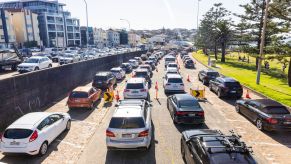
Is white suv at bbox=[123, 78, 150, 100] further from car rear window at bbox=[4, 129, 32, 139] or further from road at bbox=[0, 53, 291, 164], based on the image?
car rear window at bbox=[4, 129, 32, 139]

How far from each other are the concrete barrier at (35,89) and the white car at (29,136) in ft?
11.8

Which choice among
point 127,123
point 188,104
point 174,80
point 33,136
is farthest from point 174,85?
point 33,136

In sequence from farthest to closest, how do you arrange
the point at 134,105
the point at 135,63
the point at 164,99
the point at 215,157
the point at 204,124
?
the point at 135,63
the point at 164,99
the point at 204,124
the point at 134,105
the point at 215,157

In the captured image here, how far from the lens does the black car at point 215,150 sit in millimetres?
7246

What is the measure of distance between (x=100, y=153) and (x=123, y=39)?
15711 cm

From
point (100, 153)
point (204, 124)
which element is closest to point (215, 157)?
point (100, 153)

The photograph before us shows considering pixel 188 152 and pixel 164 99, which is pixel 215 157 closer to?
pixel 188 152

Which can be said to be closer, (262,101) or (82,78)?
(262,101)

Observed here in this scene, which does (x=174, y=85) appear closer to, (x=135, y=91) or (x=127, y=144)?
(x=135, y=91)

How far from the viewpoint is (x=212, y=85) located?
2316cm

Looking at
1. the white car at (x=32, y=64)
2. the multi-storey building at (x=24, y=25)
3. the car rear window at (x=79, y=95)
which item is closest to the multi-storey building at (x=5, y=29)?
the multi-storey building at (x=24, y=25)

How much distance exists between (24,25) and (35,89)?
82.6 m

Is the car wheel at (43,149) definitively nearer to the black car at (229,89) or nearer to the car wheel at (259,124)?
the car wheel at (259,124)

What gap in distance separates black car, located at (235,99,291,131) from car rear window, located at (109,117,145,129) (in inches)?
281
